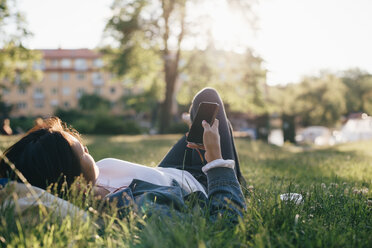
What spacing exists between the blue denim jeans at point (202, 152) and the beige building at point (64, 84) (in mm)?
73243

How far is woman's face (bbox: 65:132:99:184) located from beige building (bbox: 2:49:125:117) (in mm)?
74030

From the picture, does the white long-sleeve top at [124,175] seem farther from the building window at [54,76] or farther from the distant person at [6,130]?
the building window at [54,76]

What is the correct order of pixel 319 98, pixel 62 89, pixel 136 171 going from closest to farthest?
1. pixel 136 171
2. pixel 319 98
3. pixel 62 89

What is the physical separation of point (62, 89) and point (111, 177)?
7934 centimetres

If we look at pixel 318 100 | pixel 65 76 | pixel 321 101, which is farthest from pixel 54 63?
pixel 321 101

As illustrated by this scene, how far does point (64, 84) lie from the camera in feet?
251

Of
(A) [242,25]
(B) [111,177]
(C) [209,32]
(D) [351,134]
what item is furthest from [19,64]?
(D) [351,134]

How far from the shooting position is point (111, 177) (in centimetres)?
258

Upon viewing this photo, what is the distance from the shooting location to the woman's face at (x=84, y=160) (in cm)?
221

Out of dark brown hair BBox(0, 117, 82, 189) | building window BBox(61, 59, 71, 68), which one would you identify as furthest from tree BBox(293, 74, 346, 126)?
building window BBox(61, 59, 71, 68)

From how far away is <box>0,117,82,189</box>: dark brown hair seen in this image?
201 centimetres

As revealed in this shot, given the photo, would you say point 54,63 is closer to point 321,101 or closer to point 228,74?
point 321,101

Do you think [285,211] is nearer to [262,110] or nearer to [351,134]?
[262,110]

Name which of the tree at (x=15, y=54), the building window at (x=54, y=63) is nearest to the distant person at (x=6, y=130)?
the tree at (x=15, y=54)
